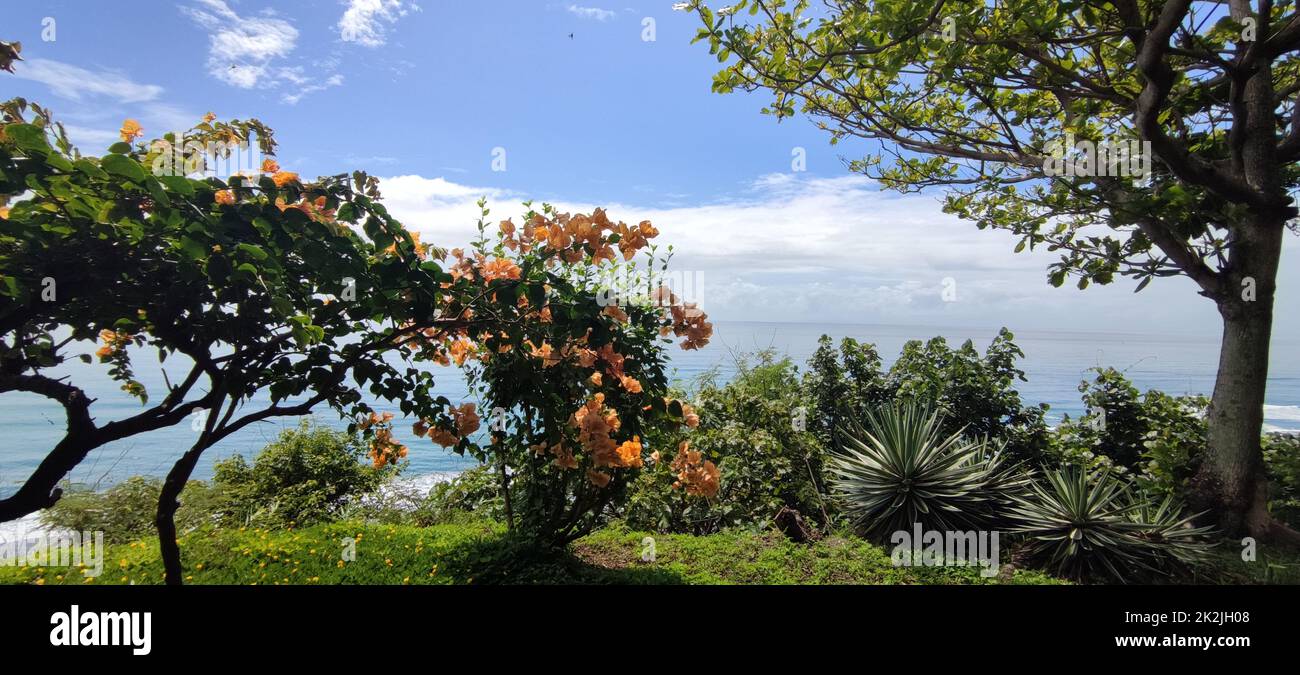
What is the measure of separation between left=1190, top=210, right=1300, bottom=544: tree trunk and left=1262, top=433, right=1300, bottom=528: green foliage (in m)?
0.41

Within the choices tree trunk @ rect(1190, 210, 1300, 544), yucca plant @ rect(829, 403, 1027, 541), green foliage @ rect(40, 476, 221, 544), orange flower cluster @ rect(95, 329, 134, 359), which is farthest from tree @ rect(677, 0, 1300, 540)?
green foliage @ rect(40, 476, 221, 544)

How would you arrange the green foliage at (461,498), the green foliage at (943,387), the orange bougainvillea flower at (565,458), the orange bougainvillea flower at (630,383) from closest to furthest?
the orange bougainvillea flower at (630,383) < the orange bougainvillea flower at (565,458) < the green foliage at (461,498) < the green foliage at (943,387)

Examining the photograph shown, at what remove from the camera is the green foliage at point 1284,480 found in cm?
480

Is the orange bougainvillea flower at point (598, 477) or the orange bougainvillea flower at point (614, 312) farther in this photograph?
the orange bougainvillea flower at point (598, 477)

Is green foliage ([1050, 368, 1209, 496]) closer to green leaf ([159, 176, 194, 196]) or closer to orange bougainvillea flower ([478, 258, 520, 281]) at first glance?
orange bougainvillea flower ([478, 258, 520, 281])

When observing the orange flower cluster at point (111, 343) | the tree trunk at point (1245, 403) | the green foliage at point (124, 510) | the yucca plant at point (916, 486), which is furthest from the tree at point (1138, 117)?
the green foliage at point (124, 510)

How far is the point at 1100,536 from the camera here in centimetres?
392

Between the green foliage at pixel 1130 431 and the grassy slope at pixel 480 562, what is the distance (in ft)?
6.86

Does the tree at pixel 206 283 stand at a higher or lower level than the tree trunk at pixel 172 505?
higher

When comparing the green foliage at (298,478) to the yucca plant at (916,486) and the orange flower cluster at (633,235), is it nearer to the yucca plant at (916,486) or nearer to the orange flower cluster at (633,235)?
the orange flower cluster at (633,235)

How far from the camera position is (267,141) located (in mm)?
2182
